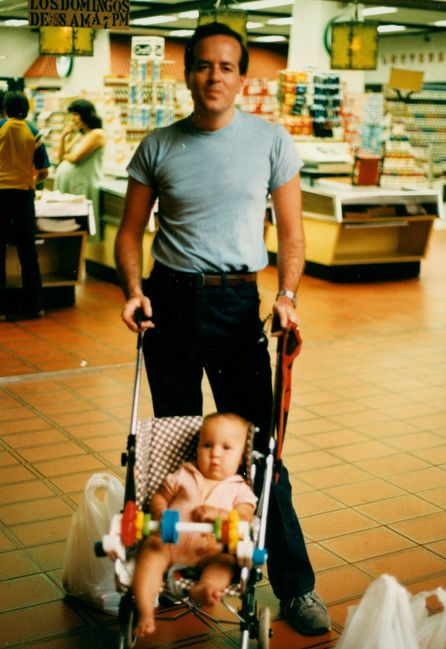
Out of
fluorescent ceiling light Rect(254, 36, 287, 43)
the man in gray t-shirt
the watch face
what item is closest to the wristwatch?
the man in gray t-shirt

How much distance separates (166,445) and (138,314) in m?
0.41

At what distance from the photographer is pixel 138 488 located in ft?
A: 8.64

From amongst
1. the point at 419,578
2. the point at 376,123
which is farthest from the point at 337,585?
the point at 376,123

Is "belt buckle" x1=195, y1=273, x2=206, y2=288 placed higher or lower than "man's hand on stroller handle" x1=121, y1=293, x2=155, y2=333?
higher

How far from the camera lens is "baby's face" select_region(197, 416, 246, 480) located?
8.32ft

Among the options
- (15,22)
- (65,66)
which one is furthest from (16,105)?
(15,22)

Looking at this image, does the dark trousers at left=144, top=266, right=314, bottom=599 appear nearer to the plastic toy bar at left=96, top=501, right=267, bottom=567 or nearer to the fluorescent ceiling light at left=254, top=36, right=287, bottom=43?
the plastic toy bar at left=96, top=501, right=267, bottom=567

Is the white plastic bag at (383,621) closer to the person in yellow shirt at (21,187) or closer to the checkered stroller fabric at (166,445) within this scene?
the checkered stroller fabric at (166,445)

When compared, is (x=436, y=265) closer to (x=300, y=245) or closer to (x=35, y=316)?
(x=35, y=316)

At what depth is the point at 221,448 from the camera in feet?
8.36

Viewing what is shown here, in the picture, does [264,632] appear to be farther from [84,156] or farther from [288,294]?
[84,156]

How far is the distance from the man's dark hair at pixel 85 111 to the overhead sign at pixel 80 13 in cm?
175

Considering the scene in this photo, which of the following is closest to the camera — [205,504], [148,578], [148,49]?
[148,578]

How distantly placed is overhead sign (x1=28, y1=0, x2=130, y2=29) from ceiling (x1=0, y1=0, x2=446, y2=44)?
688 centimetres
